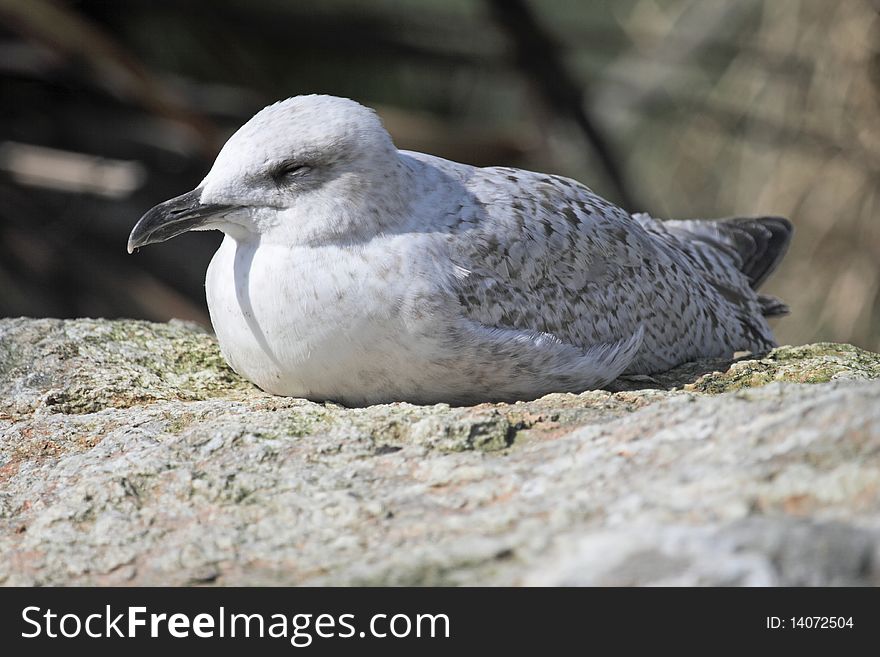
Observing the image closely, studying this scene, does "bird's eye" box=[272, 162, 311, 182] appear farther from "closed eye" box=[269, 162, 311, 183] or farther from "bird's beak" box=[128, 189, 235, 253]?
"bird's beak" box=[128, 189, 235, 253]

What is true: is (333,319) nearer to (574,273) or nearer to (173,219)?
(173,219)

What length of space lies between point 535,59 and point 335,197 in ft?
15.0

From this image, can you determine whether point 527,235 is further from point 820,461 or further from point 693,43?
point 693,43

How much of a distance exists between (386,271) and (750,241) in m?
2.48

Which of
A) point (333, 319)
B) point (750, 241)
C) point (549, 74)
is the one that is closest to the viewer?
point (333, 319)

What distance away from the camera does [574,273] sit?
3.79m

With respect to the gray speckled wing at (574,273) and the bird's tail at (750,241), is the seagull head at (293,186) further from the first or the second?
the bird's tail at (750,241)

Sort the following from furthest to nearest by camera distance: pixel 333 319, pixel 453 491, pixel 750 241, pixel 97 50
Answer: pixel 97 50 < pixel 750 241 < pixel 333 319 < pixel 453 491

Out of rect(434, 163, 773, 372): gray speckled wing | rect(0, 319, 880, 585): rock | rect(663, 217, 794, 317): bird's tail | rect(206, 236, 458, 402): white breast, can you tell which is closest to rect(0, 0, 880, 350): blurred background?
rect(663, 217, 794, 317): bird's tail

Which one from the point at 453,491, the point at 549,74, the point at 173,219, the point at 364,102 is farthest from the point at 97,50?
the point at 453,491

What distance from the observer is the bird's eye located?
11.4 ft

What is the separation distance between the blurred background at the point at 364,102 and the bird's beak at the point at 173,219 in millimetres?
3660

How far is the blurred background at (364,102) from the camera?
7.71 metres
